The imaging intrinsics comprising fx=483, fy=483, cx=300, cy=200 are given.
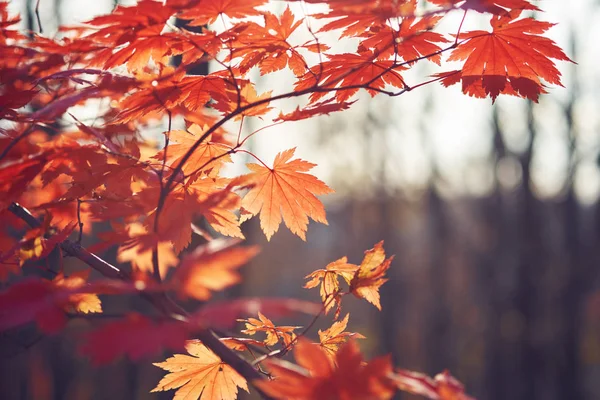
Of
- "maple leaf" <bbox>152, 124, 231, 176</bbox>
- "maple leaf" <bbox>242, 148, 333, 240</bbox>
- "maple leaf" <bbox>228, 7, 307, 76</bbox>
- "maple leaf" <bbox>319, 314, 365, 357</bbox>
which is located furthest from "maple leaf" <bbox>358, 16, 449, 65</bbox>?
"maple leaf" <bbox>319, 314, 365, 357</bbox>

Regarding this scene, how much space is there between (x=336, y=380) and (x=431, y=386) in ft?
0.63

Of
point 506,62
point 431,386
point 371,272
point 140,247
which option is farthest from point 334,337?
point 506,62

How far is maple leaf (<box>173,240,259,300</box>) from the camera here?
72 cm

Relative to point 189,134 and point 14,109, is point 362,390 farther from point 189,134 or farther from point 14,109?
point 14,109

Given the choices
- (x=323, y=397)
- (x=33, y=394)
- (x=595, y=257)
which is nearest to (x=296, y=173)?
(x=323, y=397)

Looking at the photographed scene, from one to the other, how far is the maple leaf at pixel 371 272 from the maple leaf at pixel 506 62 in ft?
1.70

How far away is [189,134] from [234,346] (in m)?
0.60

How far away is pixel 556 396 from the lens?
41.1 ft

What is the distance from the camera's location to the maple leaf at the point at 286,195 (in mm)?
1396

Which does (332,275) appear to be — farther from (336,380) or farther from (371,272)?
(336,380)

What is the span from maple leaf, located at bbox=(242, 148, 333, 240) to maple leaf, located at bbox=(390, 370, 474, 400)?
0.58 meters

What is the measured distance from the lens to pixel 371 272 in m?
1.20


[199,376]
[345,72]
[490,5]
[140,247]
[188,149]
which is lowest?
[199,376]

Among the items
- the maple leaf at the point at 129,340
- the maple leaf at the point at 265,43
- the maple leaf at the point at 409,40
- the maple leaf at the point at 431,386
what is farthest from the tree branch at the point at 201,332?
the maple leaf at the point at 409,40
